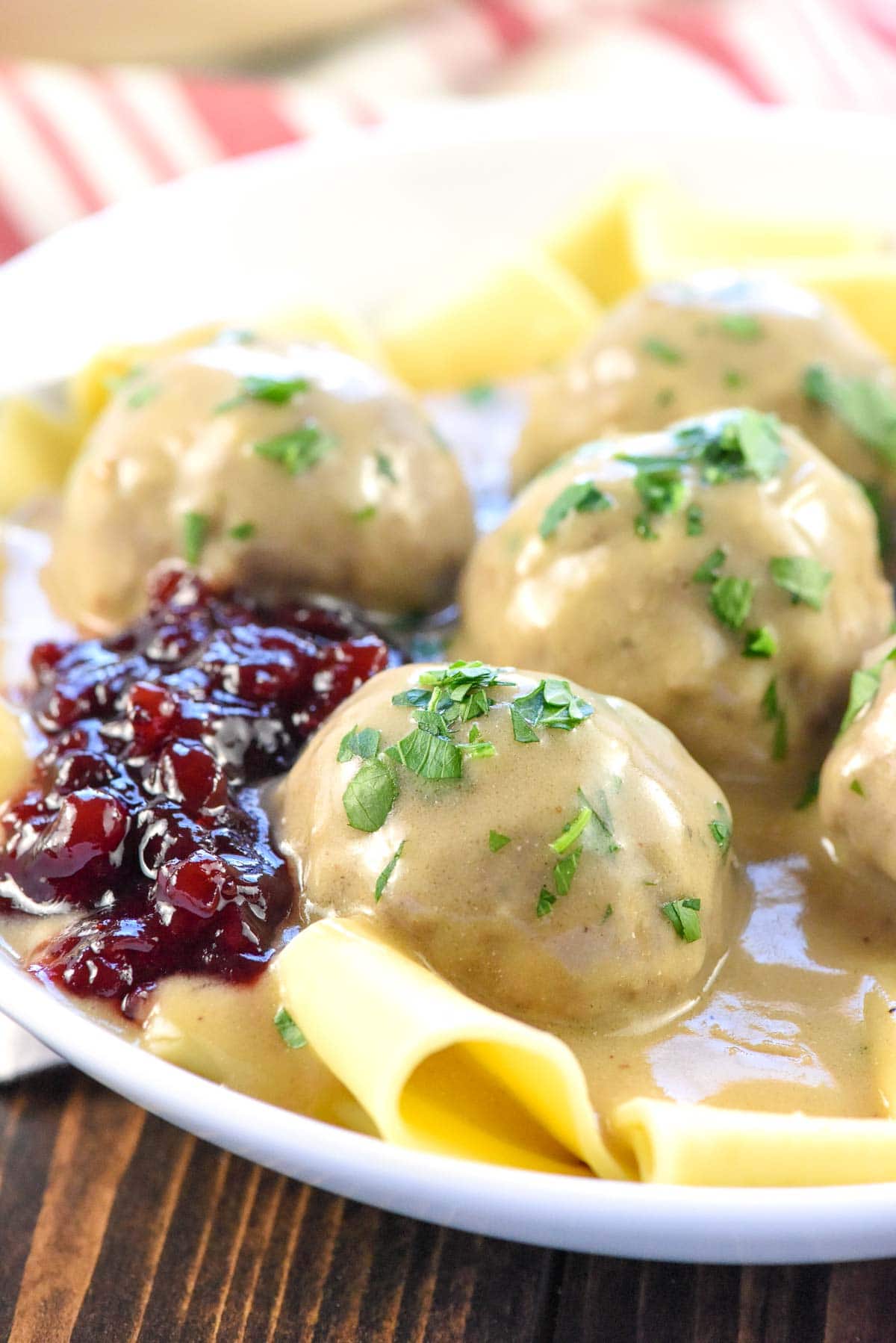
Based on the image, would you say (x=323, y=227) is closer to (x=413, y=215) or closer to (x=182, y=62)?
(x=413, y=215)

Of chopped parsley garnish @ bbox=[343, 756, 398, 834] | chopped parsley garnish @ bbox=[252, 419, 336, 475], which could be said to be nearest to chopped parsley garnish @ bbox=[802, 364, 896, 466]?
chopped parsley garnish @ bbox=[252, 419, 336, 475]

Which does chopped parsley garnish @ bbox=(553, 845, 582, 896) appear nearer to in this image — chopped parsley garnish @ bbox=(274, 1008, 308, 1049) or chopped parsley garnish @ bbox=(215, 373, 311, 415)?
chopped parsley garnish @ bbox=(274, 1008, 308, 1049)

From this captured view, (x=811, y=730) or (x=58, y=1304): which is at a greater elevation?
(x=58, y=1304)

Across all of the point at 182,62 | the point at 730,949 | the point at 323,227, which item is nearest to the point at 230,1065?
the point at 730,949

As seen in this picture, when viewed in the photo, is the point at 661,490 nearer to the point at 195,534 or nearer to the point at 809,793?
the point at 809,793

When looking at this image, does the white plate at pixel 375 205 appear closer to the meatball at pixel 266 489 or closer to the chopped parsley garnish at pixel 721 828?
the meatball at pixel 266 489

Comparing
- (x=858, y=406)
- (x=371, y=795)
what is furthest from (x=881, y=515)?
(x=371, y=795)
